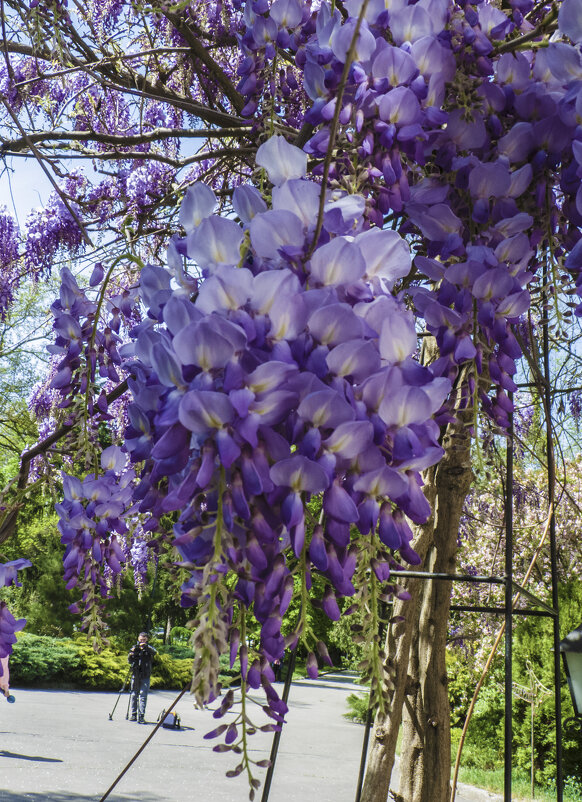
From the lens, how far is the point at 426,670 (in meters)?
2.19

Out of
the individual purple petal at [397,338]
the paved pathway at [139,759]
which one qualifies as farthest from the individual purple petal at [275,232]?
the paved pathway at [139,759]

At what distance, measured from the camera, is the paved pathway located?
7.10 meters

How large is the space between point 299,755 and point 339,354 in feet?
34.3

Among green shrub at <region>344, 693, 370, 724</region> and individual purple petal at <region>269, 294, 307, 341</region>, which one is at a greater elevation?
individual purple petal at <region>269, 294, 307, 341</region>

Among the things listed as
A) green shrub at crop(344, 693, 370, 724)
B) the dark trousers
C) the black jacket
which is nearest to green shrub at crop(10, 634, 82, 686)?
the dark trousers

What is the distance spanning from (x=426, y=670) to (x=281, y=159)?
6.10 ft

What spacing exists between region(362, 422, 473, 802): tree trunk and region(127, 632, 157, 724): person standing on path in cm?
934

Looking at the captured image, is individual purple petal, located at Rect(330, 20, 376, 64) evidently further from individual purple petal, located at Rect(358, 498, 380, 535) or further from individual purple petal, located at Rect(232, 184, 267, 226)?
individual purple petal, located at Rect(358, 498, 380, 535)

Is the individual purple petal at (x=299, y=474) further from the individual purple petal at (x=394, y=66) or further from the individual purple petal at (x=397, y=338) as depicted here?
the individual purple petal at (x=394, y=66)

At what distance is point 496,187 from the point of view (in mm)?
849

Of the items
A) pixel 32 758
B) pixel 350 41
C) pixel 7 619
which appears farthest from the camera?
pixel 32 758

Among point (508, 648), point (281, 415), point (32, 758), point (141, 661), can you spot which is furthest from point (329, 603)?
point (141, 661)

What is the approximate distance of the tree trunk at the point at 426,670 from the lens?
2018 mm

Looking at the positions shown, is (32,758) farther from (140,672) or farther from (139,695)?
(139,695)
